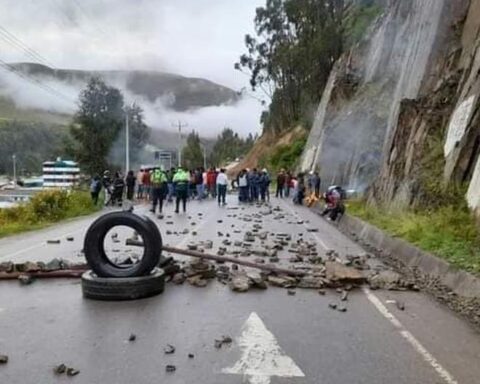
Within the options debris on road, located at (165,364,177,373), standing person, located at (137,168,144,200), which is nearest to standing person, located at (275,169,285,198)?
standing person, located at (137,168,144,200)

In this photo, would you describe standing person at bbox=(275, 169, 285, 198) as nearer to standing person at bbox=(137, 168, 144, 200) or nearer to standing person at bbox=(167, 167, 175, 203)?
standing person at bbox=(137, 168, 144, 200)

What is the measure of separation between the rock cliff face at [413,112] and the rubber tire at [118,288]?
7.46m

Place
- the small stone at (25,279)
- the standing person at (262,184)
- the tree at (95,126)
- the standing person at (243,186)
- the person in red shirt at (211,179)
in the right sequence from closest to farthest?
the small stone at (25,279) → the standing person at (243,186) → the standing person at (262,184) → the person in red shirt at (211,179) → the tree at (95,126)

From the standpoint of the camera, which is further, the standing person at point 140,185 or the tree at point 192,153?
the tree at point 192,153

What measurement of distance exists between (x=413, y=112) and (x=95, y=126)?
42348mm

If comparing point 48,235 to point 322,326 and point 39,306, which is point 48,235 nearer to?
point 39,306

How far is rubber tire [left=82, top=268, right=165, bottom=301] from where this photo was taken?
328 inches

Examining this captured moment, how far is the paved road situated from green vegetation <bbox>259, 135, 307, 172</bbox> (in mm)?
55200

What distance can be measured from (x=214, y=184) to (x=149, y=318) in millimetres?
31409

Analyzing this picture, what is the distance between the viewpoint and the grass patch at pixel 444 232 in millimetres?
10273

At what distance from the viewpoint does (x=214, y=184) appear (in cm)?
3869

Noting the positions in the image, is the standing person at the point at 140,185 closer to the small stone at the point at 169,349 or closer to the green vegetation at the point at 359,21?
the green vegetation at the point at 359,21

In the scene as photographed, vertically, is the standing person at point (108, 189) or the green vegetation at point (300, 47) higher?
the green vegetation at point (300, 47)

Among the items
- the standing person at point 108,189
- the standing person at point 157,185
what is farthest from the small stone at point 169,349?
the standing person at point 108,189
